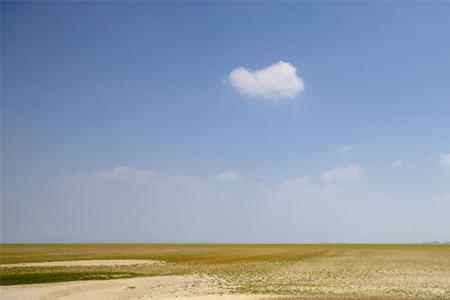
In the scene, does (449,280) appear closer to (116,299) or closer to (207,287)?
(207,287)

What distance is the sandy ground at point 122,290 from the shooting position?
23578 millimetres

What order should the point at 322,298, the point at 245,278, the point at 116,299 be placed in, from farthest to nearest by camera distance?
the point at 245,278
the point at 116,299
the point at 322,298

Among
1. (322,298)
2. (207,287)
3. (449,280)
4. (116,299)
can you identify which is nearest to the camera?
(322,298)

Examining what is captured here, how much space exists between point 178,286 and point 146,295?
4250 mm

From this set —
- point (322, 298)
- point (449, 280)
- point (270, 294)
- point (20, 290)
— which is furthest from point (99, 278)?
point (449, 280)

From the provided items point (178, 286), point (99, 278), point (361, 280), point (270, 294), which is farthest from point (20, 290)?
point (361, 280)

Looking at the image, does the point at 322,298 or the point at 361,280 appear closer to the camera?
the point at 322,298

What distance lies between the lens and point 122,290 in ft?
86.1

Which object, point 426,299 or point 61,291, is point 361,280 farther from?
point 61,291

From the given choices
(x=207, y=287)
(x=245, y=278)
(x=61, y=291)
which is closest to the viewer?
(x=61, y=291)

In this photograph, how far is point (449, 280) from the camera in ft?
101

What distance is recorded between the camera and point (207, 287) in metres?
27.7

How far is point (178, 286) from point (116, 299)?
6104 millimetres

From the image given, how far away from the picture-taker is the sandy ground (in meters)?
23.6
